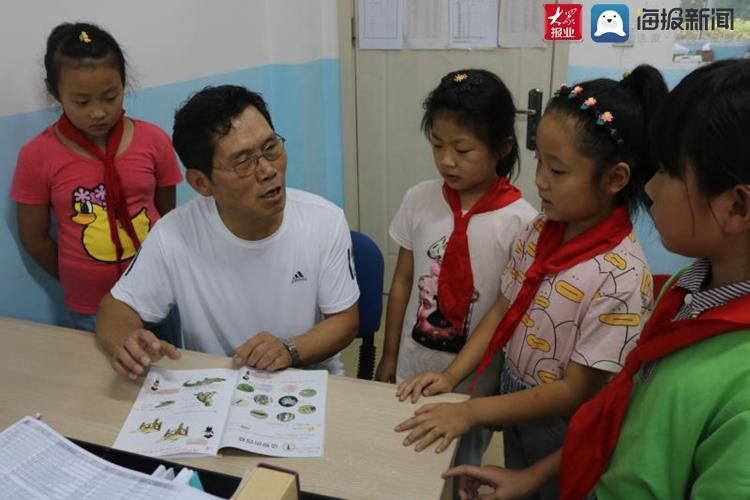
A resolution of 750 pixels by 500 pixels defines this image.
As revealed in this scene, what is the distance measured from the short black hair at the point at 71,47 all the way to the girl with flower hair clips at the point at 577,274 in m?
1.15

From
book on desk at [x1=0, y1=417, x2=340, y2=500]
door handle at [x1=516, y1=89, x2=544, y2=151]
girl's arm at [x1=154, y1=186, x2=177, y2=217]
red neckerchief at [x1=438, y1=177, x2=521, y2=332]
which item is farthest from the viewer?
door handle at [x1=516, y1=89, x2=544, y2=151]

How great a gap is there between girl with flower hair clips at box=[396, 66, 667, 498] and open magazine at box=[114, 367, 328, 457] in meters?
0.18

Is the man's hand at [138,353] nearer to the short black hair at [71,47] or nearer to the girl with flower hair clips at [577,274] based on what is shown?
the girl with flower hair clips at [577,274]

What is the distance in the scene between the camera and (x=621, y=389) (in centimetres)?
94

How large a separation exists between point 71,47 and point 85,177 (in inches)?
13.1

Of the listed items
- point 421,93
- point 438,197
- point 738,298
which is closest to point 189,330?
point 438,197

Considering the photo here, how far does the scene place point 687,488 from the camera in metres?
0.81

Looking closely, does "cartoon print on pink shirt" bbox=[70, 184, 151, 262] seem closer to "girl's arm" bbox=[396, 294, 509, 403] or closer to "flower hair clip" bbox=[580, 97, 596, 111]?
"girl's arm" bbox=[396, 294, 509, 403]

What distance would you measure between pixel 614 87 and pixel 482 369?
641mm

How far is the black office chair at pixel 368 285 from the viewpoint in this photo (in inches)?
64.2

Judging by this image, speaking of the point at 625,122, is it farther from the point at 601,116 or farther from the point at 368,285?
the point at 368,285

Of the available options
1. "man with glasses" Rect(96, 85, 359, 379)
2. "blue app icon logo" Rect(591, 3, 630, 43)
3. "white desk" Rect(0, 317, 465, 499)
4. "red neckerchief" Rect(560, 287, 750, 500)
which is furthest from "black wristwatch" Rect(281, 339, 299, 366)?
"blue app icon logo" Rect(591, 3, 630, 43)

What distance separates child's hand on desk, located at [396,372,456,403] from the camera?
1.17 metres

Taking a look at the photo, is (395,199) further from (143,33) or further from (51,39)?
(51,39)
